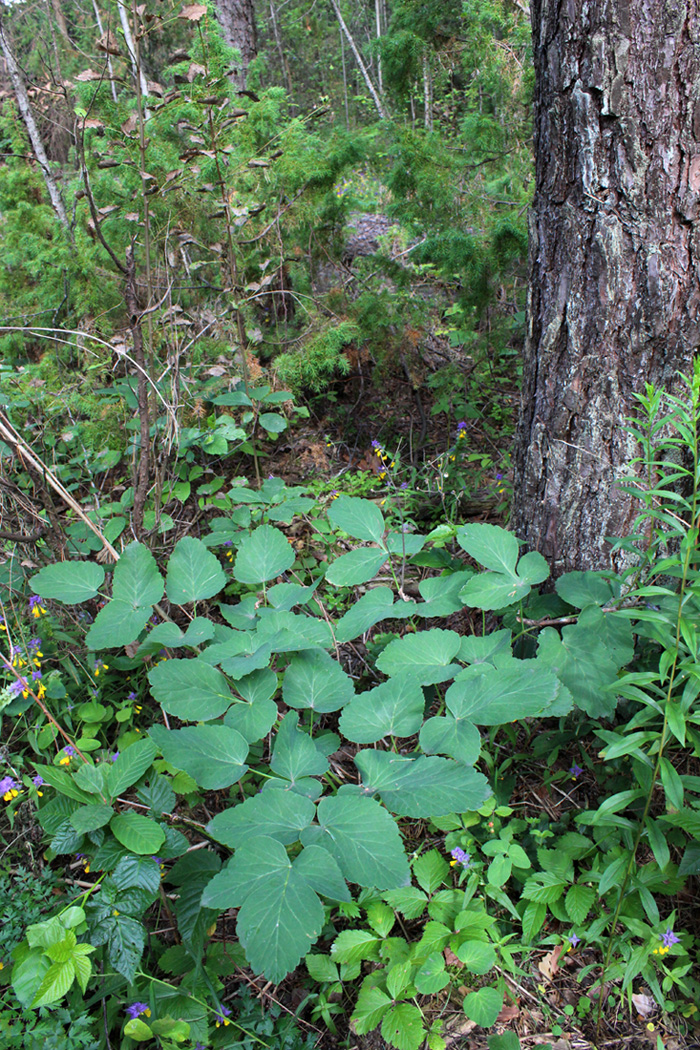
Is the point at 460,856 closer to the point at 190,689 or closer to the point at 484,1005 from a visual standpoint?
the point at 484,1005

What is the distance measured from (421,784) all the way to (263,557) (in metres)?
0.78

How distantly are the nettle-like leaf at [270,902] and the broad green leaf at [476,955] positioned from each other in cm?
53

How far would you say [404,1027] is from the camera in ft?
4.03

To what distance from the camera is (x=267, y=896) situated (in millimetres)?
952

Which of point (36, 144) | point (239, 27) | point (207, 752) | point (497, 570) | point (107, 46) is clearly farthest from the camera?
point (239, 27)

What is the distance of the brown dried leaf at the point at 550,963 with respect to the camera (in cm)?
135

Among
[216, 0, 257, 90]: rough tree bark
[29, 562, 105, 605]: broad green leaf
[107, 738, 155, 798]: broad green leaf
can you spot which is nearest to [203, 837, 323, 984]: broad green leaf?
[107, 738, 155, 798]: broad green leaf

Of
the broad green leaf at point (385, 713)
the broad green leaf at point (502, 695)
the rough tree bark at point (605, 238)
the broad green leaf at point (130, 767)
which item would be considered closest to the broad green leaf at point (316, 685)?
the broad green leaf at point (385, 713)

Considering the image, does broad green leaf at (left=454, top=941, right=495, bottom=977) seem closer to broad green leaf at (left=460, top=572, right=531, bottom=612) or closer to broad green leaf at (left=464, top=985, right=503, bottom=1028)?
broad green leaf at (left=464, top=985, right=503, bottom=1028)

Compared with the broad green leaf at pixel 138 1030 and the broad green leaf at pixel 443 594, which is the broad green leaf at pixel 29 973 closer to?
the broad green leaf at pixel 138 1030

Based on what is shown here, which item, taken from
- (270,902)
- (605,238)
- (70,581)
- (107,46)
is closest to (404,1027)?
(270,902)

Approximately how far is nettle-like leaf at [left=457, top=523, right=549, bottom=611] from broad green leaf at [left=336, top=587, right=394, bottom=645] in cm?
11

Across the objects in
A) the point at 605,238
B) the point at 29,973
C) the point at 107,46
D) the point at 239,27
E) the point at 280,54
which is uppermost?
the point at 280,54

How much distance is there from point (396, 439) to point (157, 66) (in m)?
6.18
